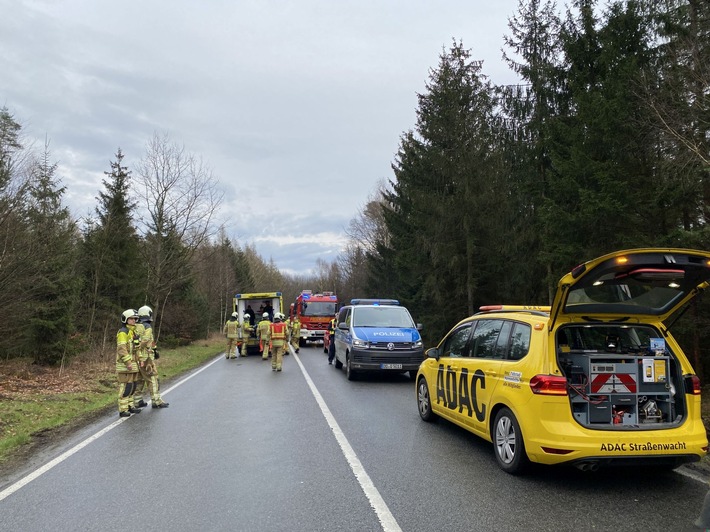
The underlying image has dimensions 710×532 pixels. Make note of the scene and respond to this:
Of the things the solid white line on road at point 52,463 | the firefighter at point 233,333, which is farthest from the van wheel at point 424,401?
the firefighter at point 233,333

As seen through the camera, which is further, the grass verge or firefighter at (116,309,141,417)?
firefighter at (116,309,141,417)

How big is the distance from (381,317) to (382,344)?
139cm

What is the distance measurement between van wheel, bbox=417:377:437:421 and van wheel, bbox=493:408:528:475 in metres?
2.29

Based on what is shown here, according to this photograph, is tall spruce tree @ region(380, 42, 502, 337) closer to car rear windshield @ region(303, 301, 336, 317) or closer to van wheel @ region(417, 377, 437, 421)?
car rear windshield @ region(303, 301, 336, 317)

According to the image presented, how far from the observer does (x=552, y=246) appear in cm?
1381

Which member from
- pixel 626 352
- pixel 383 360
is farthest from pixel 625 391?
pixel 383 360

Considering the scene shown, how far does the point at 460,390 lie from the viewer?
680 centimetres

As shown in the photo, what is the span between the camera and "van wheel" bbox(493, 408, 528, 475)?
17.1ft

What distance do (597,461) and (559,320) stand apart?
1.34 metres

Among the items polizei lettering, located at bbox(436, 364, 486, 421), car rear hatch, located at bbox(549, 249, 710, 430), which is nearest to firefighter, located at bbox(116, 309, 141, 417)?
polizei lettering, located at bbox(436, 364, 486, 421)

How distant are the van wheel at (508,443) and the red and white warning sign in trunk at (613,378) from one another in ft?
2.86

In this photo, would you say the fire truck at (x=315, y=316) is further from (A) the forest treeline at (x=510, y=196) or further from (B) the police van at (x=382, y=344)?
(B) the police van at (x=382, y=344)

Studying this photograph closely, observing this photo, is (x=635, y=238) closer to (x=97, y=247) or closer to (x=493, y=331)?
(x=493, y=331)

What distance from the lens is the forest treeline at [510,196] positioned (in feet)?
36.9
